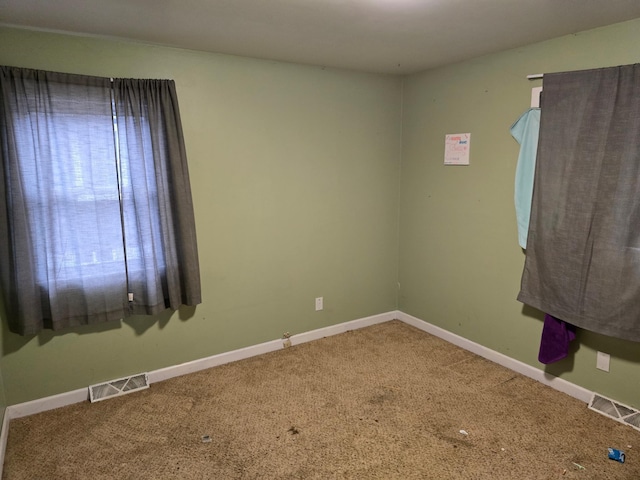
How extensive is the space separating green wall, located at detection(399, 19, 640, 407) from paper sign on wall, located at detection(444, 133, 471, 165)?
47 millimetres

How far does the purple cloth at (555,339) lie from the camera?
2553 mm

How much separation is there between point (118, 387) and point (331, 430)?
1.47 m

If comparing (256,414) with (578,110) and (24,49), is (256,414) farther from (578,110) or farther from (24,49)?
(578,110)

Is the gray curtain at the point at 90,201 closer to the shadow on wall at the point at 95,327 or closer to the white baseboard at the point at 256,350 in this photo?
the shadow on wall at the point at 95,327

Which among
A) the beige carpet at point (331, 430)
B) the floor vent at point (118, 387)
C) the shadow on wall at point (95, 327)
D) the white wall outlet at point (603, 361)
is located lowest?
the beige carpet at point (331, 430)

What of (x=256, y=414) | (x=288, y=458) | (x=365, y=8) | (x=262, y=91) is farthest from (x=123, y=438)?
(x=365, y=8)

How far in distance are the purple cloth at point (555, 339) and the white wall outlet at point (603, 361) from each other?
17 cm

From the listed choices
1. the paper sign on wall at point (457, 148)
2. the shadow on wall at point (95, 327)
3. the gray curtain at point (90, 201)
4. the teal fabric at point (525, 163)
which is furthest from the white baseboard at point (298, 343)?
the paper sign on wall at point (457, 148)

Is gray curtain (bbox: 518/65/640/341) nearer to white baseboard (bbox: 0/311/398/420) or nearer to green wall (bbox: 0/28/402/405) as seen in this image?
green wall (bbox: 0/28/402/405)

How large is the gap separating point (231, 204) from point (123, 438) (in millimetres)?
1619

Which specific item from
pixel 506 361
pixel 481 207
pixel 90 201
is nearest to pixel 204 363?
pixel 90 201

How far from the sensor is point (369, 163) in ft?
11.8

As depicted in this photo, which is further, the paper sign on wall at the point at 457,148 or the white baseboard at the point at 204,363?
the paper sign on wall at the point at 457,148

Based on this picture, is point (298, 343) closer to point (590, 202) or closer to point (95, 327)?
point (95, 327)
